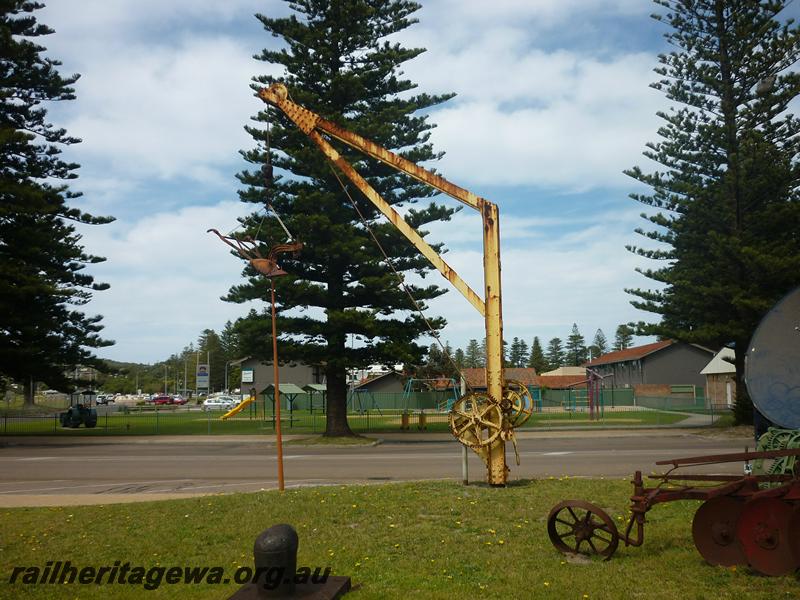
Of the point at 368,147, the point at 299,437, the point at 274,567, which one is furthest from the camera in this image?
the point at 299,437

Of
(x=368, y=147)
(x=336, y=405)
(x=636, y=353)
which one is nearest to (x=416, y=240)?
(x=368, y=147)

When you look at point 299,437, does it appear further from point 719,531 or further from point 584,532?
point 719,531

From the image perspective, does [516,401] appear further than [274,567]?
Yes

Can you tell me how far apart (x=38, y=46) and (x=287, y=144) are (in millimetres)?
13033

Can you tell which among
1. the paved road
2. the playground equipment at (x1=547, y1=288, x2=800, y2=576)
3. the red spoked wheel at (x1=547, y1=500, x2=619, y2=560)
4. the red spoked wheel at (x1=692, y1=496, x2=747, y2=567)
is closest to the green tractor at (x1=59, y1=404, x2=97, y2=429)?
the paved road

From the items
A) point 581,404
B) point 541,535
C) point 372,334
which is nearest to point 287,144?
point 372,334

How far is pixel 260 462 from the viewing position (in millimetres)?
19438

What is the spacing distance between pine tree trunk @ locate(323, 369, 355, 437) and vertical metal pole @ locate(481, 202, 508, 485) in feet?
53.3

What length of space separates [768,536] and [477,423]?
5.35 metres

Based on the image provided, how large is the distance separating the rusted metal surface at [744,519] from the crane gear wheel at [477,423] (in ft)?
12.9

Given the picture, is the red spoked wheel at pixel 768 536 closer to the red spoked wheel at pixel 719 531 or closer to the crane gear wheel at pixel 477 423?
the red spoked wheel at pixel 719 531

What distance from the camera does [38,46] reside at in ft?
103

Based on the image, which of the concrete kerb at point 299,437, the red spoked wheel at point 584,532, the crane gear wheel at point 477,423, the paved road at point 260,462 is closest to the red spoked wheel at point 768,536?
the red spoked wheel at point 584,532

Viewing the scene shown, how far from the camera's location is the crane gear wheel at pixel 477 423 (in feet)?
36.6
